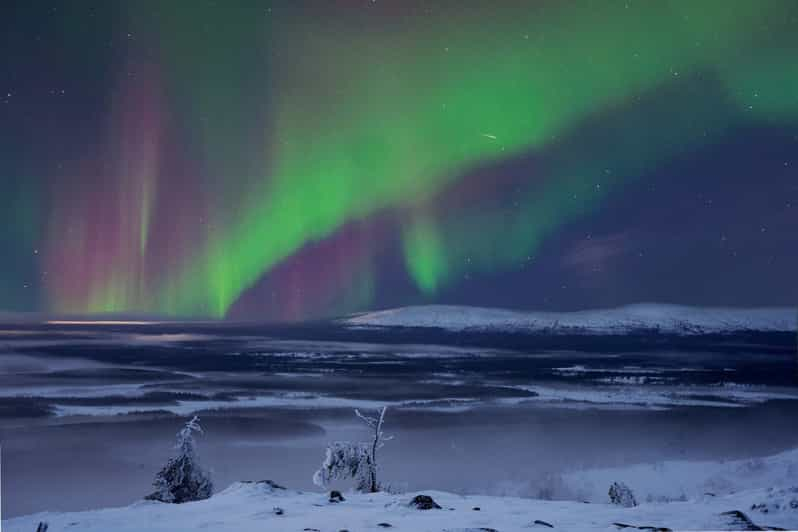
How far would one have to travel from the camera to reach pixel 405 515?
238 inches

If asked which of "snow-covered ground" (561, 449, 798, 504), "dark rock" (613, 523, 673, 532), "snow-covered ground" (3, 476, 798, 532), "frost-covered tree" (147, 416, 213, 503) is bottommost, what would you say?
"snow-covered ground" (561, 449, 798, 504)

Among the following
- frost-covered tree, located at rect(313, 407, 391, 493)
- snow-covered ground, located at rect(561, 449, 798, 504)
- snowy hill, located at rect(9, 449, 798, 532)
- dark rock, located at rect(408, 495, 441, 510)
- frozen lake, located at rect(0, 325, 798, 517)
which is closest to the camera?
snowy hill, located at rect(9, 449, 798, 532)

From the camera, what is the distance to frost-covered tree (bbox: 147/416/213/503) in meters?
9.50

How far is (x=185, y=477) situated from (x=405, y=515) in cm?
511

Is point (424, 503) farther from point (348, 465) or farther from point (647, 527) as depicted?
point (348, 465)

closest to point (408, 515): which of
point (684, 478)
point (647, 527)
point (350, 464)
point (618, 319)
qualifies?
point (647, 527)

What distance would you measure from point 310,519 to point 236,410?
13374 mm

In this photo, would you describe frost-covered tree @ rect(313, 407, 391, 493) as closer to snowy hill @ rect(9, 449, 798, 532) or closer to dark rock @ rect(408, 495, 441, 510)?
snowy hill @ rect(9, 449, 798, 532)

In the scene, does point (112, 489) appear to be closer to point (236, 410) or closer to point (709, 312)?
point (236, 410)

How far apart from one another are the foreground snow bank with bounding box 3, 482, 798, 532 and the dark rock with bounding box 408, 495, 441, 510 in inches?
3.0

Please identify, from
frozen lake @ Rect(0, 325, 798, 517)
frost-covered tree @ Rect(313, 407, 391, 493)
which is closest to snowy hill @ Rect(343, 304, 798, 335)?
frozen lake @ Rect(0, 325, 798, 517)

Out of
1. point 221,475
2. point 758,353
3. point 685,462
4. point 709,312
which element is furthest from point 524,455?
point 758,353

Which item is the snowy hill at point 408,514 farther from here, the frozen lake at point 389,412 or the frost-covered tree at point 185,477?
the frozen lake at point 389,412

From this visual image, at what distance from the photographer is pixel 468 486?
1329 cm
